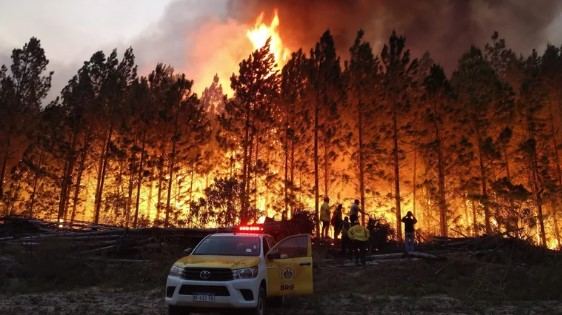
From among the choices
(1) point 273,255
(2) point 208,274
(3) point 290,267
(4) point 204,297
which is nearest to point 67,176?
(3) point 290,267

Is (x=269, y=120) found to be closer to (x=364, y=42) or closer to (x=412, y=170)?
(x=364, y=42)

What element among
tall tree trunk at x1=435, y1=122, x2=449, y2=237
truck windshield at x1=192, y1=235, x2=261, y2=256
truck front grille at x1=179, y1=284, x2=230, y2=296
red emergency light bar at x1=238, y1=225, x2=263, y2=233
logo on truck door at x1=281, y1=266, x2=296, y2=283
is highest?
tall tree trunk at x1=435, y1=122, x2=449, y2=237

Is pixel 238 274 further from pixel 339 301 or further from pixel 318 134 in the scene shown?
pixel 318 134

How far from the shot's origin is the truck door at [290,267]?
32.7ft

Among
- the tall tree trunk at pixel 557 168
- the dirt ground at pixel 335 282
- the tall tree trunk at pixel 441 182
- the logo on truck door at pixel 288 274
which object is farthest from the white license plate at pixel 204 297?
the tall tree trunk at pixel 557 168

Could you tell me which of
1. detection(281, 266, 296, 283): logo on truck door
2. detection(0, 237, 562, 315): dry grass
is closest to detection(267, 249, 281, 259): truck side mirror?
detection(281, 266, 296, 283): logo on truck door

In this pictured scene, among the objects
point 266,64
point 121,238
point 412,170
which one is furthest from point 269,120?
point 121,238

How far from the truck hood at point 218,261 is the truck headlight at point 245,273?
7cm

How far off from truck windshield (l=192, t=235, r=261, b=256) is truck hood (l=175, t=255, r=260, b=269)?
1.09 feet

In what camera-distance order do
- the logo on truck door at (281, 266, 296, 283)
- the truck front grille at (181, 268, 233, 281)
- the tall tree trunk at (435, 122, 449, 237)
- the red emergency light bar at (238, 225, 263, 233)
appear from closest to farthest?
the truck front grille at (181, 268, 233, 281), the logo on truck door at (281, 266, 296, 283), the red emergency light bar at (238, 225, 263, 233), the tall tree trunk at (435, 122, 449, 237)

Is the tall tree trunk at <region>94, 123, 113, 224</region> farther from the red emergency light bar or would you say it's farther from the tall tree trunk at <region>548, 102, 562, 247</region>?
the tall tree trunk at <region>548, 102, 562, 247</region>

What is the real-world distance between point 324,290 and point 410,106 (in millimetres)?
23002

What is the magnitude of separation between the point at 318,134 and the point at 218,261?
27482mm

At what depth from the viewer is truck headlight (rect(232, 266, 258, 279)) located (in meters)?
8.57
